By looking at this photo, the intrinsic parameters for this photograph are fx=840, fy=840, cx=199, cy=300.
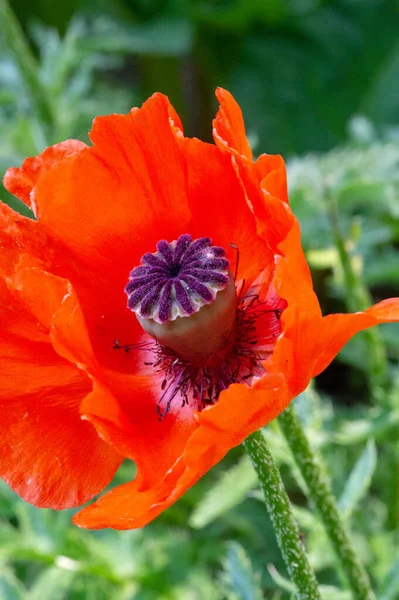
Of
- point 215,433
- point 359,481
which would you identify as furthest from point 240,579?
point 215,433

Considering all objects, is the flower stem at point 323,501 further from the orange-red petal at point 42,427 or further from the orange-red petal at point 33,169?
the orange-red petal at point 33,169

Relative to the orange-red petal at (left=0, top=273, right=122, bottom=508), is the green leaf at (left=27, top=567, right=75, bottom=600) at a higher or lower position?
lower

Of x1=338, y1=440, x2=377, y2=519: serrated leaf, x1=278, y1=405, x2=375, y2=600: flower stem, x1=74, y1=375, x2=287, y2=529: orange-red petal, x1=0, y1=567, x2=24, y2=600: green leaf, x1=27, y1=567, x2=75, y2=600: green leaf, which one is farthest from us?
x1=27, y1=567, x2=75, y2=600: green leaf

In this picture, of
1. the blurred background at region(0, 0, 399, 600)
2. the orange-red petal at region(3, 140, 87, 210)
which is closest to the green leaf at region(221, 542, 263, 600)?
the blurred background at region(0, 0, 399, 600)

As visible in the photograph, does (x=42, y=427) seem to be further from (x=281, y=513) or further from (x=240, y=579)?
(x=240, y=579)

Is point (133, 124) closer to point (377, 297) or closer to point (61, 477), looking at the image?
point (61, 477)

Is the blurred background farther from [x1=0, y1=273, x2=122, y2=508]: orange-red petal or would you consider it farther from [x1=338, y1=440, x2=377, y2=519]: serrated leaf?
[x1=0, y1=273, x2=122, y2=508]: orange-red petal

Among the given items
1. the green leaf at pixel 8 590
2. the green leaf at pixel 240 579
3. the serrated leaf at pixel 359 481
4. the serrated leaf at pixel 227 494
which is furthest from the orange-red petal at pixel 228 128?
the green leaf at pixel 8 590
